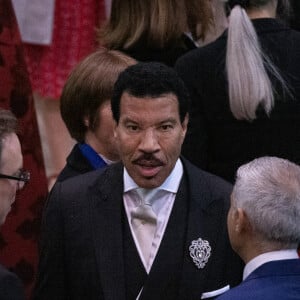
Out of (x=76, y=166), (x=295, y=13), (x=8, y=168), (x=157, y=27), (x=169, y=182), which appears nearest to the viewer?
(x=8, y=168)

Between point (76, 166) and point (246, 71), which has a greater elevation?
point (246, 71)

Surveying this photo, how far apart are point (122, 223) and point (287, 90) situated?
1101 millimetres

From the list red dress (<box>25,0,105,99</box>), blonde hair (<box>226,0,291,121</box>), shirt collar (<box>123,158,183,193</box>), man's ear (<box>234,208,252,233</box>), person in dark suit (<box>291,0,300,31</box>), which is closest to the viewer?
man's ear (<box>234,208,252,233</box>)

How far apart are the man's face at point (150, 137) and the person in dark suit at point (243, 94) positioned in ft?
2.48

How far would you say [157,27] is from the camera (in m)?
5.60

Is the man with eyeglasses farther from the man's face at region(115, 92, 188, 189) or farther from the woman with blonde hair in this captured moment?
the woman with blonde hair

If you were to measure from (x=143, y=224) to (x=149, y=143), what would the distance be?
29 centimetres

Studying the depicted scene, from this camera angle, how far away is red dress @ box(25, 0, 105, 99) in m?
6.56

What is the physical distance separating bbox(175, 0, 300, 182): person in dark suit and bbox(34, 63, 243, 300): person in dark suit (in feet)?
2.25

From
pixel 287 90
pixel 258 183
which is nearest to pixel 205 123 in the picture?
pixel 287 90

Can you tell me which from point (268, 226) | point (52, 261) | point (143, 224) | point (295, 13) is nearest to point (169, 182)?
point (143, 224)

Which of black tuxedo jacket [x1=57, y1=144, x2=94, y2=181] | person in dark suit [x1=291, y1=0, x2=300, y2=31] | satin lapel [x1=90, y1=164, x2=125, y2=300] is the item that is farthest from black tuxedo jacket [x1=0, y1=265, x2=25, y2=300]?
person in dark suit [x1=291, y1=0, x2=300, y2=31]

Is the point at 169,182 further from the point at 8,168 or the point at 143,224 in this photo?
the point at 8,168

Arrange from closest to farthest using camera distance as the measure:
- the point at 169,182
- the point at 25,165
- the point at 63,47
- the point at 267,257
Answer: the point at 267,257, the point at 169,182, the point at 25,165, the point at 63,47
